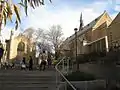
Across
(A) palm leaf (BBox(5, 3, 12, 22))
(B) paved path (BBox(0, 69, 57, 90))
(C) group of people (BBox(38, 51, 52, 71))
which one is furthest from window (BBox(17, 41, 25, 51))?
(A) palm leaf (BBox(5, 3, 12, 22))

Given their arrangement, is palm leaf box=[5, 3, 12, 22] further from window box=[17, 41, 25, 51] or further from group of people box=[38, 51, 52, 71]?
window box=[17, 41, 25, 51]

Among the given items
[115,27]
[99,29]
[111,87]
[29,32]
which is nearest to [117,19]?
[115,27]

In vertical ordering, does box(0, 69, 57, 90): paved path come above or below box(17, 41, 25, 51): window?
below

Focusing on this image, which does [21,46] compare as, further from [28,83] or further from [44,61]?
[28,83]

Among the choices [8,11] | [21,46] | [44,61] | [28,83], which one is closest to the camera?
[8,11]

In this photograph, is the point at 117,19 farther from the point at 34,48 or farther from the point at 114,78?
the point at 114,78

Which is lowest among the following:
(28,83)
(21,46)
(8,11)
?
(28,83)

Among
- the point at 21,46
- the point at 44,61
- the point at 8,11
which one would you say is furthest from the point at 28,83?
the point at 21,46

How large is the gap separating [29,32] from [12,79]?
55.0 metres

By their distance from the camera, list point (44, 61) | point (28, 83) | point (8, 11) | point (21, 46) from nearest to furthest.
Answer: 1. point (8, 11)
2. point (28, 83)
3. point (44, 61)
4. point (21, 46)

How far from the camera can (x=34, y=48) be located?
234ft

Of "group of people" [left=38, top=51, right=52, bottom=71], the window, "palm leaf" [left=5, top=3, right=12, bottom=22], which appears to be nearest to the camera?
"palm leaf" [left=5, top=3, right=12, bottom=22]

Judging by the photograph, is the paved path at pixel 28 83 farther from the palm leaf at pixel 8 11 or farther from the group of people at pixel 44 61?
the group of people at pixel 44 61

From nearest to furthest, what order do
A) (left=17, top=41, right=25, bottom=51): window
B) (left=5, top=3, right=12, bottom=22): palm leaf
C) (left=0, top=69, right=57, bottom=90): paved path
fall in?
1. (left=5, top=3, right=12, bottom=22): palm leaf
2. (left=0, top=69, right=57, bottom=90): paved path
3. (left=17, top=41, right=25, bottom=51): window
